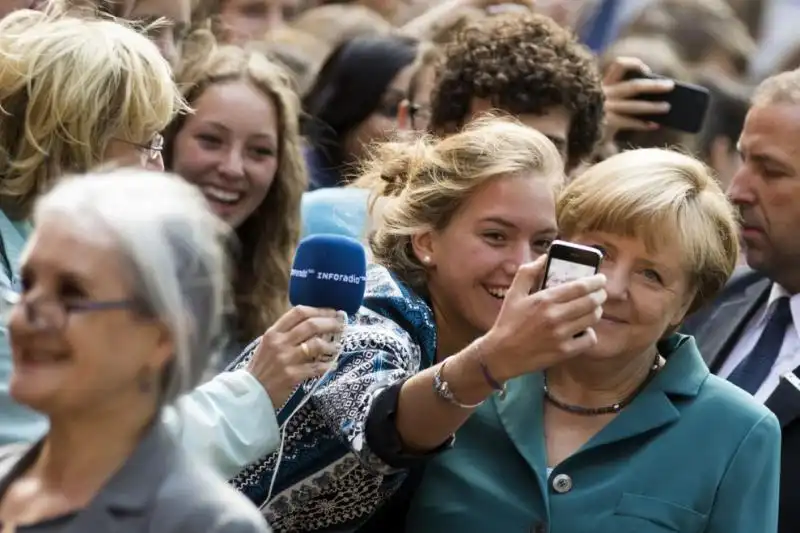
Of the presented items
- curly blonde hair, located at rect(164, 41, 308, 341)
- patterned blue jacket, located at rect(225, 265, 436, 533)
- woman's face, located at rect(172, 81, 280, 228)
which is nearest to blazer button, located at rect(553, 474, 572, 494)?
patterned blue jacket, located at rect(225, 265, 436, 533)

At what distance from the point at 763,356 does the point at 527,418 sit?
3.43 feet

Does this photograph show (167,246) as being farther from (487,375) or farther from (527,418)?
(527,418)

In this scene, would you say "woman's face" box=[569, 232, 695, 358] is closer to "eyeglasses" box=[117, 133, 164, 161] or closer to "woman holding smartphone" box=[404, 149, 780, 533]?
"woman holding smartphone" box=[404, 149, 780, 533]

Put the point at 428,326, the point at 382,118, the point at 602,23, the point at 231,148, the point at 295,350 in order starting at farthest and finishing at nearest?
1. the point at 602,23
2. the point at 382,118
3. the point at 231,148
4. the point at 428,326
5. the point at 295,350

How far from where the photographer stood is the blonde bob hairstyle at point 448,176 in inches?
122

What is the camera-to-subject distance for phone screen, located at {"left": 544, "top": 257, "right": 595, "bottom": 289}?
8.52 ft

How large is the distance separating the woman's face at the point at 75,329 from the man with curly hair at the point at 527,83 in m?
2.10

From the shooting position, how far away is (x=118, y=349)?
6.32 feet

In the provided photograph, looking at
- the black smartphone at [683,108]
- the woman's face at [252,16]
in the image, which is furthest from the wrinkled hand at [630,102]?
the woman's face at [252,16]

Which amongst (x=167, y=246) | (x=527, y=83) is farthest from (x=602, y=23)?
(x=167, y=246)

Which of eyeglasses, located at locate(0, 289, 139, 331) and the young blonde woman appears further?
the young blonde woman

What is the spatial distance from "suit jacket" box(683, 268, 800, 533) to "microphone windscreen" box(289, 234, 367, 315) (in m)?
1.11

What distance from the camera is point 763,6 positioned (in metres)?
6.32

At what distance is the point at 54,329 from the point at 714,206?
4.78ft
